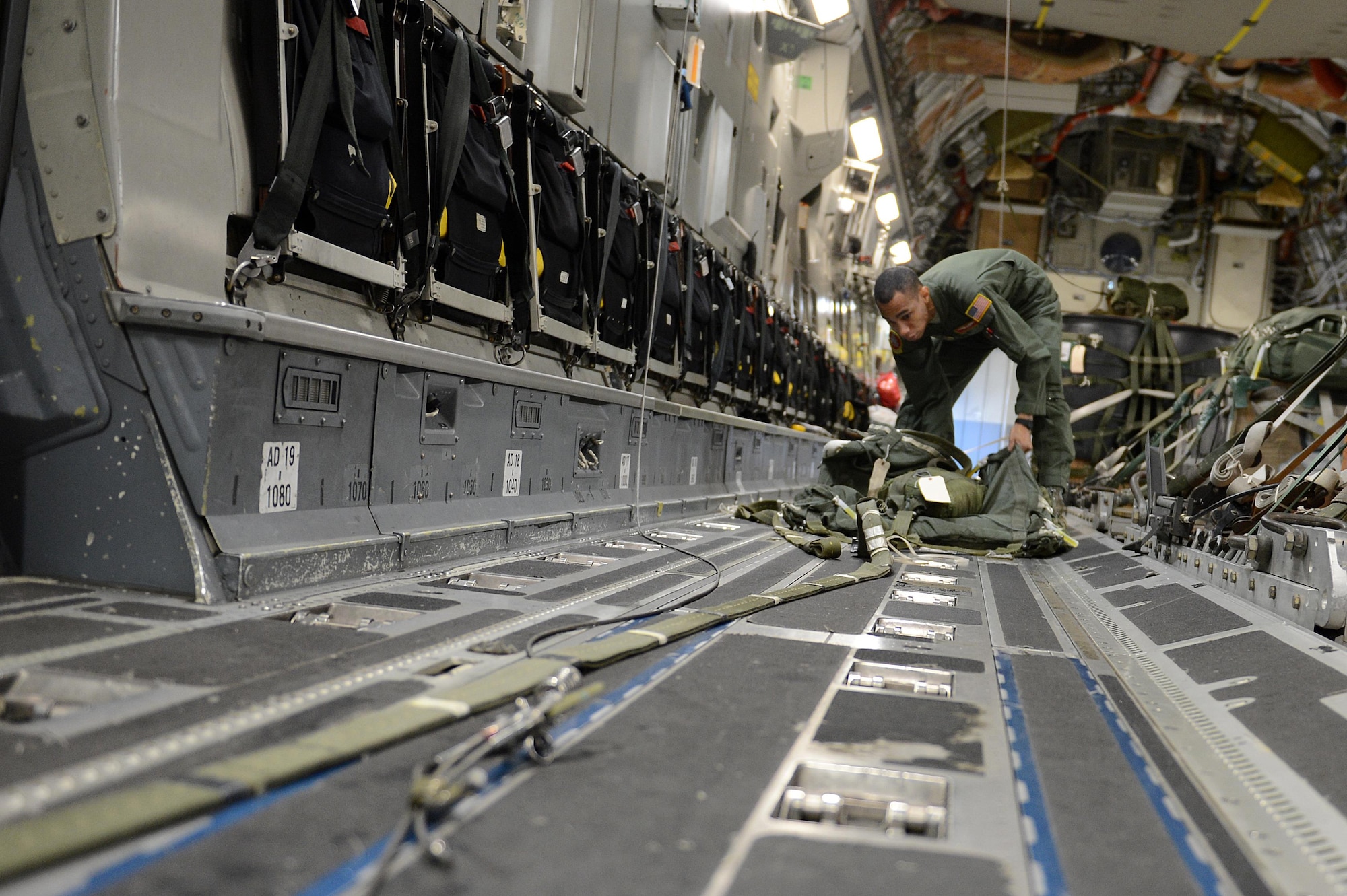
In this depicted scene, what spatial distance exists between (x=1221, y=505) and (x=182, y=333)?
3.26 m

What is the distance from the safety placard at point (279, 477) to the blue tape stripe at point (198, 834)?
1.31m

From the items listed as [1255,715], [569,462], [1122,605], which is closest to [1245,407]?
[1122,605]

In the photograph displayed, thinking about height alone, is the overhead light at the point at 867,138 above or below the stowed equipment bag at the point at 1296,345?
above

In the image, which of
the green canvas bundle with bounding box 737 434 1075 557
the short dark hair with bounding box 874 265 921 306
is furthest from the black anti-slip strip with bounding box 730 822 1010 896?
the short dark hair with bounding box 874 265 921 306

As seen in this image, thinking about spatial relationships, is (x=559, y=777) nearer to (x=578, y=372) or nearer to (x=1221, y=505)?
(x=1221, y=505)

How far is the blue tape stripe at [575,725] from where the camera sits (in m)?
0.85

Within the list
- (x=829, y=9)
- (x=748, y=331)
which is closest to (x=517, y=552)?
(x=748, y=331)

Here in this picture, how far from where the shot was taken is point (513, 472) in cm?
362

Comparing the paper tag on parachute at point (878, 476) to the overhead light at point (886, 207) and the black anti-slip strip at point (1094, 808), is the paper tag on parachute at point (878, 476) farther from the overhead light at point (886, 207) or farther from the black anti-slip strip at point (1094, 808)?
the overhead light at point (886, 207)

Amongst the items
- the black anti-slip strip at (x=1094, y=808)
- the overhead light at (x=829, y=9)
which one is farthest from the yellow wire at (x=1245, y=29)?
the black anti-slip strip at (x=1094, y=808)

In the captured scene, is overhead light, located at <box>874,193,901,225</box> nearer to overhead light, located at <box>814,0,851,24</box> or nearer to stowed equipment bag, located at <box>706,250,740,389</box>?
overhead light, located at <box>814,0,851,24</box>

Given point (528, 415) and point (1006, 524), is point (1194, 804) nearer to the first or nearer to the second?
point (528, 415)

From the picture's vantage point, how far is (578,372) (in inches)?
205

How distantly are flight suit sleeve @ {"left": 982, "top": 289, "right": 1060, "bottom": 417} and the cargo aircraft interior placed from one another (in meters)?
0.02
